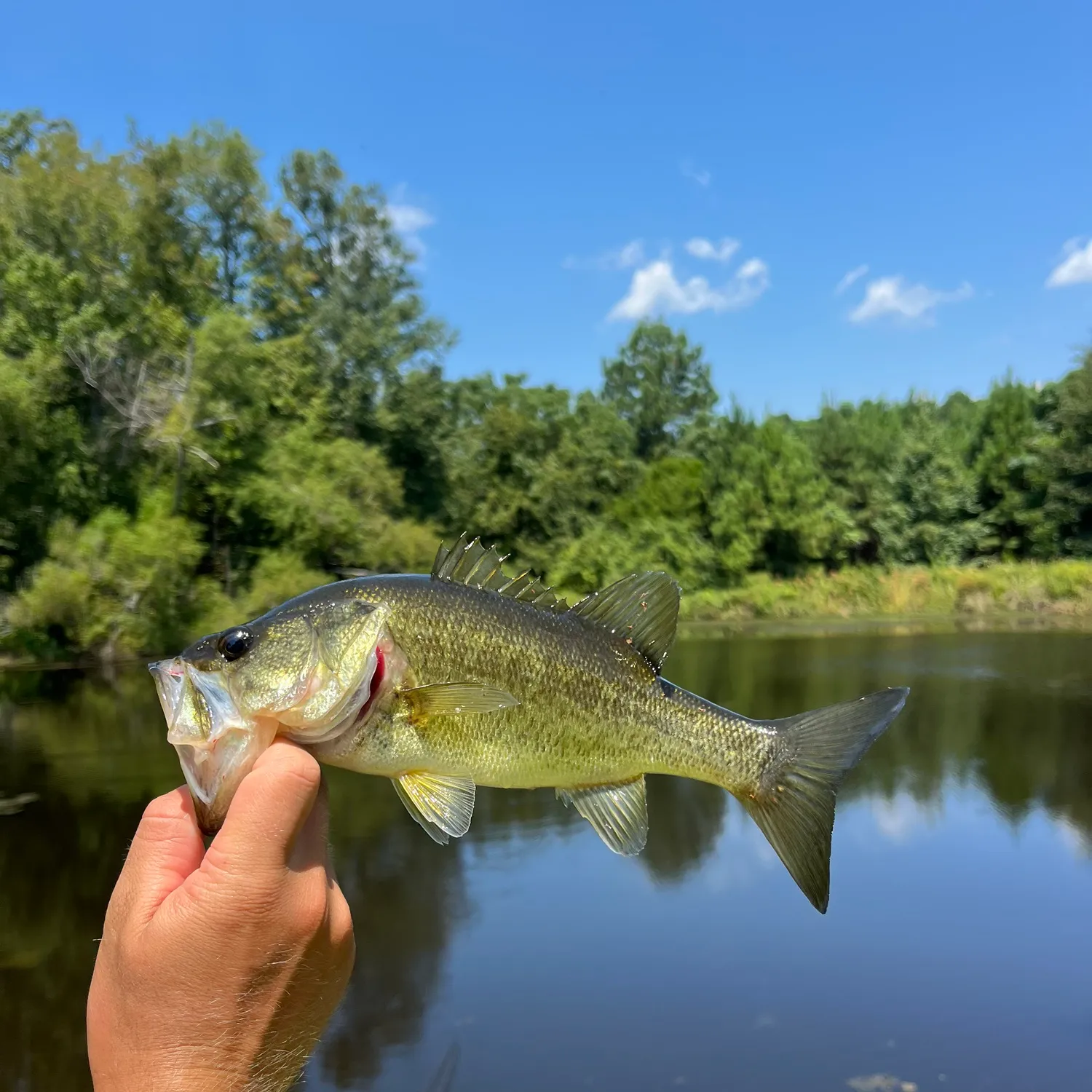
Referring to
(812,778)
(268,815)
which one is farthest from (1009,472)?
(268,815)

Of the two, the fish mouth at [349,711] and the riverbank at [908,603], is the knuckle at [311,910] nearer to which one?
the fish mouth at [349,711]

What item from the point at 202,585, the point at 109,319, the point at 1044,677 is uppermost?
the point at 109,319

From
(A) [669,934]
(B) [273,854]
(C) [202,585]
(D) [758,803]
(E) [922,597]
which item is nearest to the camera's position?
(B) [273,854]

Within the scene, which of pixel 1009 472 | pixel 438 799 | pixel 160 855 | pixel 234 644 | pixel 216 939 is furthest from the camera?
pixel 1009 472

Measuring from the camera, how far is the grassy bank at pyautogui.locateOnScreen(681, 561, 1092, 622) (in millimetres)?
27234

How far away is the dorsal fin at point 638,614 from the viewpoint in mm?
2232

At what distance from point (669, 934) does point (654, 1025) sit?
140 cm

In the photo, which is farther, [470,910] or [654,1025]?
[470,910]

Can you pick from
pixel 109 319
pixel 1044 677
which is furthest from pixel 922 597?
pixel 109 319

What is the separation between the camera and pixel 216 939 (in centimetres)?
156

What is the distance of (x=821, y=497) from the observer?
Result: 3362cm

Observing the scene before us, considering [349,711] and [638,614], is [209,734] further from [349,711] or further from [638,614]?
[638,614]

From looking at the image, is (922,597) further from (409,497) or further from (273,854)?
(273,854)

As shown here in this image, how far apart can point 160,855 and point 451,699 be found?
2.21 ft
